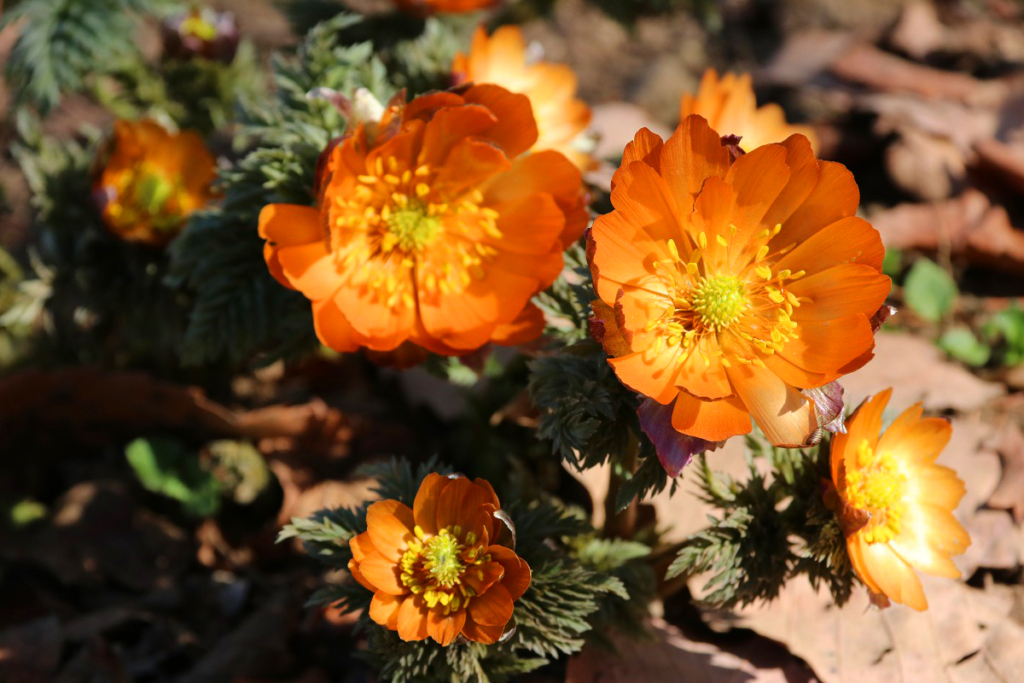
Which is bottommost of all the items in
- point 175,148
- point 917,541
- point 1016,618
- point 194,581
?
point 194,581

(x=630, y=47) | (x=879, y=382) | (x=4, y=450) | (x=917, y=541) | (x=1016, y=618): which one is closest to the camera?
(x=917, y=541)

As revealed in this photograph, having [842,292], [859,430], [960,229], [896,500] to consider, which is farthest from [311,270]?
[960,229]

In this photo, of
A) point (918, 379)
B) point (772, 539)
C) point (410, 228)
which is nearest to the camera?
point (772, 539)

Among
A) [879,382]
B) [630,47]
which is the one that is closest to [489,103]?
[879,382]

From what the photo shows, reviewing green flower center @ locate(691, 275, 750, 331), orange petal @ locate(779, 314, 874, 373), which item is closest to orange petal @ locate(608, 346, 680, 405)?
green flower center @ locate(691, 275, 750, 331)

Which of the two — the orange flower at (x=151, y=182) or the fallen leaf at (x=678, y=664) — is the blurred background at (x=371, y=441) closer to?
the fallen leaf at (x=678, y=664)

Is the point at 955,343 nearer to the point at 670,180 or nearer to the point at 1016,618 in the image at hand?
the point at 1016,618

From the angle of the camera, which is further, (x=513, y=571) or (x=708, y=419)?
(x=513, y=571)

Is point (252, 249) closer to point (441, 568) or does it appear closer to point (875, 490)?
point (441, 568)
